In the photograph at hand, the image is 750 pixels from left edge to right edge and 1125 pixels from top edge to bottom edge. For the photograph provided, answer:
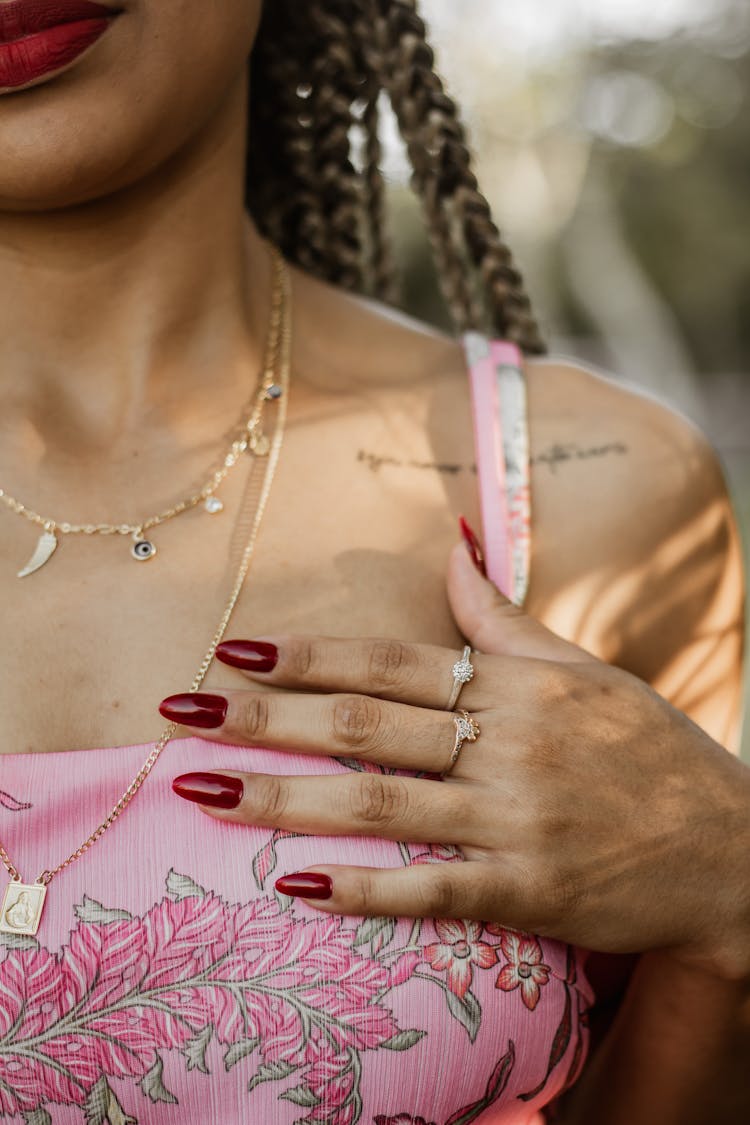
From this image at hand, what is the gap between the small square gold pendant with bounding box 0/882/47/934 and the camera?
129cm

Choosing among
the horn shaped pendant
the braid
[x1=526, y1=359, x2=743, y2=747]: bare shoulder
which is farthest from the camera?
the braid

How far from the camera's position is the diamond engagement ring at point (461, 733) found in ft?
4.69

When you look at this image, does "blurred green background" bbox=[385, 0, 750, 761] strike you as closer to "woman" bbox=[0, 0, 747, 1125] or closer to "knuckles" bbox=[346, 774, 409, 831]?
"woman" bbox=[0, 0, 747, 1125]

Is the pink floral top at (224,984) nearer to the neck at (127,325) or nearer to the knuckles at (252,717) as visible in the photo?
the knuckles at (252,717)

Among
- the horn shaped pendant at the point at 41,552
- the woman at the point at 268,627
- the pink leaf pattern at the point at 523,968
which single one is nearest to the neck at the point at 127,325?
the woman at the point at 268,627

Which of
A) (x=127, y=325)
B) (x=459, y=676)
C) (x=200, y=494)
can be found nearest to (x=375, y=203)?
(x=127, y=325)

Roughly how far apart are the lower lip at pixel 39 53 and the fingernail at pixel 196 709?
76 centimetres

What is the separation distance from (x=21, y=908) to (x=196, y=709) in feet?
0.91

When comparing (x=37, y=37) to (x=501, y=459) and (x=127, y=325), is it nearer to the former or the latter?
(x=127, y=325)

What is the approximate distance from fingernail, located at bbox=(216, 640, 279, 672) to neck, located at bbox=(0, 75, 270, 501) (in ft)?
1.25

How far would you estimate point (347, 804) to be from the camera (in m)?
1.37

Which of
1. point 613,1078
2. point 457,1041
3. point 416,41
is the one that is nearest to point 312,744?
point 457,1041

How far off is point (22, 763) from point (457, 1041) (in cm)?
57

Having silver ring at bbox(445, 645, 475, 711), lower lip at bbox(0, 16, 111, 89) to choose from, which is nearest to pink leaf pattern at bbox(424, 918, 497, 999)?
silver ring at bbox(445, 645, 475, 711)
